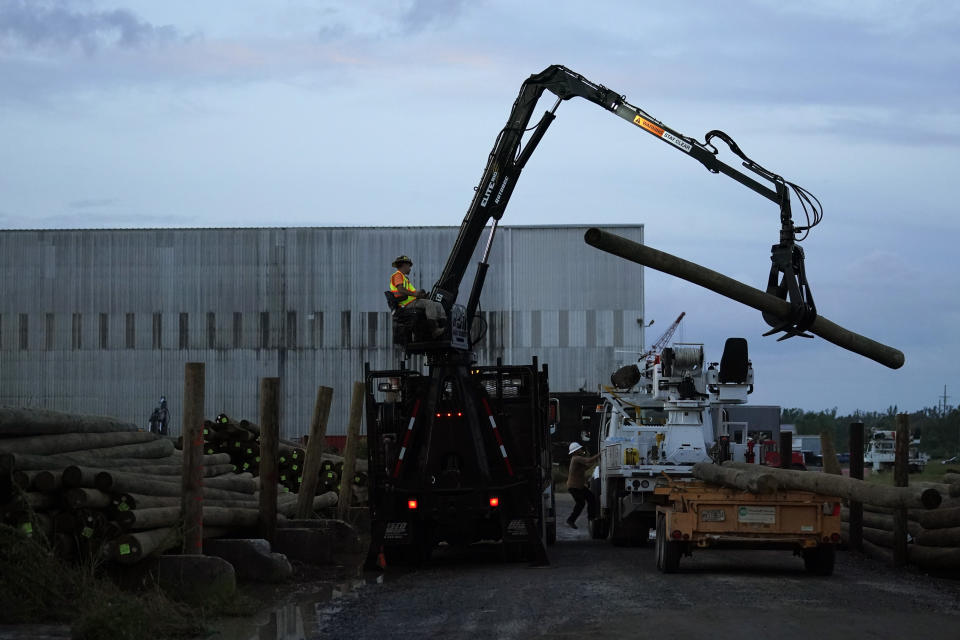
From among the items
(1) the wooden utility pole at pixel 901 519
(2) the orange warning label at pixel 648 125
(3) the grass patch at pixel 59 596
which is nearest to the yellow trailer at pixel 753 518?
(1) the wooden utility pole at pixel 901 519

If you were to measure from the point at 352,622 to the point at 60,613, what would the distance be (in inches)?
113

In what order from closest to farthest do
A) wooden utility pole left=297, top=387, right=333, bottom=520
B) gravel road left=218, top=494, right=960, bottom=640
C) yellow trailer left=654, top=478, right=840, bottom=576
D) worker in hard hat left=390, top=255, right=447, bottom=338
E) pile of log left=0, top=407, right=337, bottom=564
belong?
gravel road left=218, top=494, right=960, bottom=640
pile of log left=0, top=407, right=337, bottom=564
yellow trailer left=654, top=478, right=840, bottom=576
worker in hard hat left=390, top=255, right=447, bottom=338
wooden utility pole left=297, top=387, right=333, bottom=520

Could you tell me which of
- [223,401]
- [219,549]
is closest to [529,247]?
[223,401]

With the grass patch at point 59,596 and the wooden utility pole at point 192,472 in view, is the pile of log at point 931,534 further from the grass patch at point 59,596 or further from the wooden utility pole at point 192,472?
the grass patch at point 59,596

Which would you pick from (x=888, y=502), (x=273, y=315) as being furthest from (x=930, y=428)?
(x=888, y=502)

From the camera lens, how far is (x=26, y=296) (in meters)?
53.0

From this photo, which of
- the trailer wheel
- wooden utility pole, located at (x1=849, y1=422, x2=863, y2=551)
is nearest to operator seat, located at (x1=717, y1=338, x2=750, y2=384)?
wooden utility pole, located at (x1=849, y1=422, x2=863, y2=551)

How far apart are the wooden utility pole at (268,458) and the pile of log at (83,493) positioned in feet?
2.83

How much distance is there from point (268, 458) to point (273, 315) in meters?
35.7

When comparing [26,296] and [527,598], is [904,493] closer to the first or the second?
[527,598]

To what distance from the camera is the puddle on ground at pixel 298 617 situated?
1253 cm

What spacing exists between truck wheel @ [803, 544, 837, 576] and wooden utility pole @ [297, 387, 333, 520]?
741 centimetres

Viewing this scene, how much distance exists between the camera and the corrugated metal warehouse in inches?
2063

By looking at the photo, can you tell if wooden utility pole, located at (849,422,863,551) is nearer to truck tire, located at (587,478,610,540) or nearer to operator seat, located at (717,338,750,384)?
operator seat, located at (717,338,750,384)
